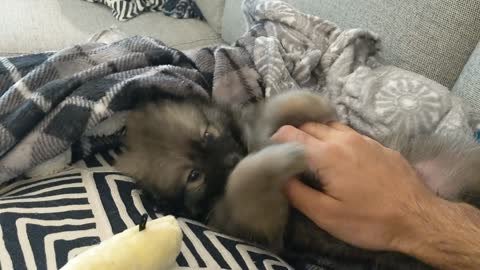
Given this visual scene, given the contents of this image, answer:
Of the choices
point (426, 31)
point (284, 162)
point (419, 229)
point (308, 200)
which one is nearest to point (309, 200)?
point (308, 200)

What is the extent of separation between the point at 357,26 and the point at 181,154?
770 millimetres

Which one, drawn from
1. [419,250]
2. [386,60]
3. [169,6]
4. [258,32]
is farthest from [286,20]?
[169,6]

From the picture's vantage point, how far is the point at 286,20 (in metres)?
1.63

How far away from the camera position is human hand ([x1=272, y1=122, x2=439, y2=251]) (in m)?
1.01

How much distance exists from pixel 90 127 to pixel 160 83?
21 centimetres

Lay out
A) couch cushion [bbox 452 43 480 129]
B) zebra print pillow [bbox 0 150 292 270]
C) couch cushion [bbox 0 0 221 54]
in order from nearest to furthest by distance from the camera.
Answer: zebra print pillow [bbox 0 150 292 270] → couch cushion [bbox 452 43 480 129] → couch cushion [bbox 0 0 221 54]

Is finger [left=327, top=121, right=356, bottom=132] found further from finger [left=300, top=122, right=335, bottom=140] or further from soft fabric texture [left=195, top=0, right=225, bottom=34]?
soft fabric texture [left=195, top=0, right=225, bottom=34]

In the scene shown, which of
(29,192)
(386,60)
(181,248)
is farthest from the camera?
(386,60)

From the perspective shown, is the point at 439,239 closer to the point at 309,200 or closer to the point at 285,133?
the point at 309,200

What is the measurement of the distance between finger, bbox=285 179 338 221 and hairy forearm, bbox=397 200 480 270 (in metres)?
0.17

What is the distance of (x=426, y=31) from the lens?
148 cm

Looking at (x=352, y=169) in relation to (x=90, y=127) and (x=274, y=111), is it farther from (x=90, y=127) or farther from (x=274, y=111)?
(x=90, y=127)

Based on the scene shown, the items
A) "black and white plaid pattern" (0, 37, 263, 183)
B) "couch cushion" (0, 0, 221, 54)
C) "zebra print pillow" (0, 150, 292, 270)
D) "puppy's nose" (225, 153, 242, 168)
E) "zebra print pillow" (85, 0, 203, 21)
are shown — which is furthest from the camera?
"zebra print pillow" (85, 0, 203, 21)

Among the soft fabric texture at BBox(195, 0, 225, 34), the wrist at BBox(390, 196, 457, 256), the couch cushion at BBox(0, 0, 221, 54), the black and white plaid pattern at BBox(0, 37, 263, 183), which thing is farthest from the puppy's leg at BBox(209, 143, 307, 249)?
the soft fabric texture at BBox(195, 0, 225, 34)
